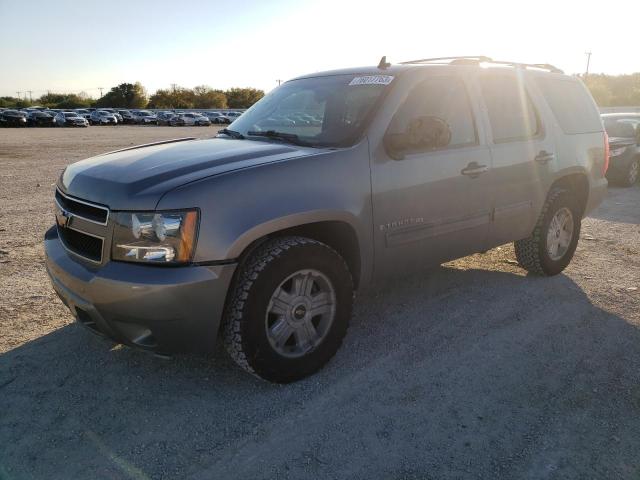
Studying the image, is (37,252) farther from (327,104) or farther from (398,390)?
(398,390)

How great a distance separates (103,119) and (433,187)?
56795 mm

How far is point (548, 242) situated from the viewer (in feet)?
16.4

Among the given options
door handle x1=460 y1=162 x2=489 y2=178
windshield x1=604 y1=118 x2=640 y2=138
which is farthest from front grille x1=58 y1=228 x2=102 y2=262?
windshield x1=604 y1=118 x2=640 y2=138

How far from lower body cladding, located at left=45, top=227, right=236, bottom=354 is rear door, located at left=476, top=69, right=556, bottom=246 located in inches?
98.4

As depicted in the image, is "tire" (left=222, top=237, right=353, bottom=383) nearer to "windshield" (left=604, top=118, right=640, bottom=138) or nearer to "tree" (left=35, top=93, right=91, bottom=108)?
"windshield" (left=604, top=118, right=640, bottom=138)

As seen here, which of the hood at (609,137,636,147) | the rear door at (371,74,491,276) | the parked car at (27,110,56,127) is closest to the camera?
the rear door at (371,74,491,276)

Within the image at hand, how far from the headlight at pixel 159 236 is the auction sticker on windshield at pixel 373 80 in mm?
1819

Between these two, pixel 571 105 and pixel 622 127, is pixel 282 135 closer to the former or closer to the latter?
pixel 571 105

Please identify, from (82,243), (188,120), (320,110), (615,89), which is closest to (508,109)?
(320,110)

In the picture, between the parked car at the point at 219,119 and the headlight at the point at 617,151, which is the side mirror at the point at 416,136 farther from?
the parked car at the point at 219,119

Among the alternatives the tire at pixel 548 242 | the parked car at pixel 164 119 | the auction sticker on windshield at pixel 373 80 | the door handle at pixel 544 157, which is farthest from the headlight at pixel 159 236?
the parked car at pixel 164 119

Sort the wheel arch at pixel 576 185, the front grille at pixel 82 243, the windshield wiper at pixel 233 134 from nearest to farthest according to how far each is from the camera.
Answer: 1. the front grille at pixel 82 243
2. the windshield wiper at pixel 233 134
3. the wheel arch at pixel 576 185

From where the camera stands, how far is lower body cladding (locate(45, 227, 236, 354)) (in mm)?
2619

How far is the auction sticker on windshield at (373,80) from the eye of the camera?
374 centimetres
